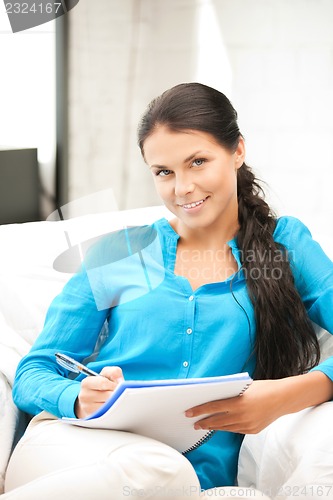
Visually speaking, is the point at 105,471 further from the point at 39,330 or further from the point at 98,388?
the point at 39,330

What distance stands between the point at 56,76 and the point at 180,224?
107 centimetres

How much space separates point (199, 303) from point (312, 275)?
204mm

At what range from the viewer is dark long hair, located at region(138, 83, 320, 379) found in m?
1.27

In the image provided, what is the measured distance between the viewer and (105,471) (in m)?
0.99

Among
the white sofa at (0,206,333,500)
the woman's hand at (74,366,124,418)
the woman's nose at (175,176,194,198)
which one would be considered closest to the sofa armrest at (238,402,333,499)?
the white sofa at (0,206,333,500)

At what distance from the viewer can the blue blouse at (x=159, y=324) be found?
4.08 ft

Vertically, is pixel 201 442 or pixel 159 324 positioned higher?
pixel 159 324

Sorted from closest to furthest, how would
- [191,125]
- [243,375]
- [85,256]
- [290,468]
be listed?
[243,375] < [290,468] < [191,125] < [85,256]

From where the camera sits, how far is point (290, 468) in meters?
1.14

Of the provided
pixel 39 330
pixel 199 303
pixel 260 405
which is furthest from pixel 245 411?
pixel 39 330

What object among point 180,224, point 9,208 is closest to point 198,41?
point 9,208

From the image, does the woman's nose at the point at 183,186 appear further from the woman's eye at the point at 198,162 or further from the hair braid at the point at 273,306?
the hair braid at the point at 273,306

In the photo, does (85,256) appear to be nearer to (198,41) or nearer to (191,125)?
(191,125)

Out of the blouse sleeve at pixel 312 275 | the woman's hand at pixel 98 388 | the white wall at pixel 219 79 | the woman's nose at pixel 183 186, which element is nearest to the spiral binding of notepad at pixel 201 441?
the woman's hand at pixel 98 388
